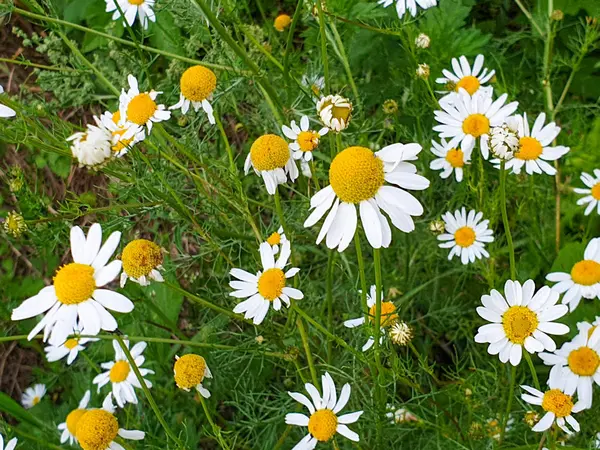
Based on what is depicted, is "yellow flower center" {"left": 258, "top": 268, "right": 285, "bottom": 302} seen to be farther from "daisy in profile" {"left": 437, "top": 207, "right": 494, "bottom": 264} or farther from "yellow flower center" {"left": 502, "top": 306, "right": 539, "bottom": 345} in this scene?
"daisy in profile" {"left": 437, "top": 207, "right": 494, "bottom": 264}

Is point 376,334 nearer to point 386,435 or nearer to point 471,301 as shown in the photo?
point 386,435

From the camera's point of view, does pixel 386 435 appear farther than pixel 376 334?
Yes

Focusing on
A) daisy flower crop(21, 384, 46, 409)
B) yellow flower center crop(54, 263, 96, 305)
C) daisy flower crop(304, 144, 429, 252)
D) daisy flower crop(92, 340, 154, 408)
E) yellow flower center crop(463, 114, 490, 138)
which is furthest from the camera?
daisy flower crop(21, 384, 46, 409)

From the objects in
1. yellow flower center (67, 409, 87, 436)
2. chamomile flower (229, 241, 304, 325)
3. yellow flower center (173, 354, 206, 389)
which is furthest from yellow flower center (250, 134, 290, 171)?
yellow flower center (67, 409, 87, 436)

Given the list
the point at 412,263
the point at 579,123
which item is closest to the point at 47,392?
the point at 412,263

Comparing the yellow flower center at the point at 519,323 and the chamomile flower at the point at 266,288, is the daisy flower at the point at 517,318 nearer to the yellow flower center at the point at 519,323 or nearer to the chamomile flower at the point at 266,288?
the yellow flower center at the point at 519,323
